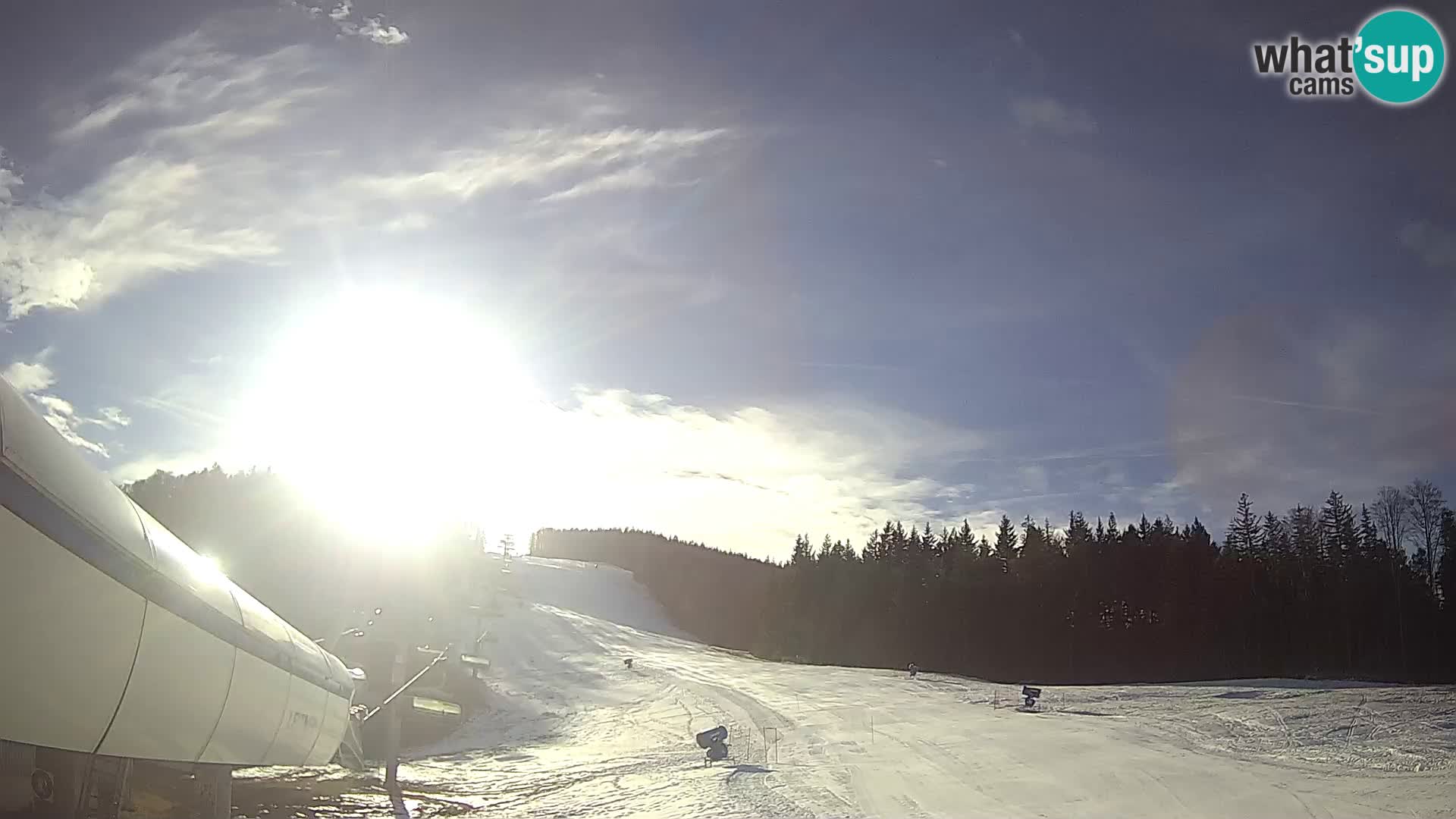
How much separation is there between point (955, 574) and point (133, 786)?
7097 cm

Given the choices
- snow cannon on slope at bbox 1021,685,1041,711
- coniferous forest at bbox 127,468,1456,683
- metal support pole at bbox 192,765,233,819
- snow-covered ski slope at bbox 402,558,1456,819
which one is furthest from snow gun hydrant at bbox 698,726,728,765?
coniferous forest at bbox 127,468,1456,683

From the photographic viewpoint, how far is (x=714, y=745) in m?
26.4

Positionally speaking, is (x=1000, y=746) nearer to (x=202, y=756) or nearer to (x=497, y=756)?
(x=497, y=756)

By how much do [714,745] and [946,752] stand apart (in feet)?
22.0

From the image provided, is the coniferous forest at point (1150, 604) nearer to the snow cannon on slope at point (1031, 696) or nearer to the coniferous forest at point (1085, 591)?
the coniferous forest at point (1085, 591)

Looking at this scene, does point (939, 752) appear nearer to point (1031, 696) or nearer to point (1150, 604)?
point (1031, 696)

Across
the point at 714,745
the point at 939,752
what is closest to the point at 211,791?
the point at 714,745

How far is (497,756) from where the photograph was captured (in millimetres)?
32969

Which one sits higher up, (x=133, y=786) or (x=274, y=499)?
(x=274, y=499)

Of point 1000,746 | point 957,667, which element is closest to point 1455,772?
point 1000,746

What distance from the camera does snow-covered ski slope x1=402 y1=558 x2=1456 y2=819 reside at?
19234 mm

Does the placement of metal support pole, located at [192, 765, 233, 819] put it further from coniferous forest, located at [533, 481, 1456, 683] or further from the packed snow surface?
coniferous forest, located at [533, 481, 1456, 683]

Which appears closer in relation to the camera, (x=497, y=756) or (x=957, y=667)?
(x=497, y=756)

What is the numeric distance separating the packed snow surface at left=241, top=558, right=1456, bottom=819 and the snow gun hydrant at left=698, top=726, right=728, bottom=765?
2.52 feet
